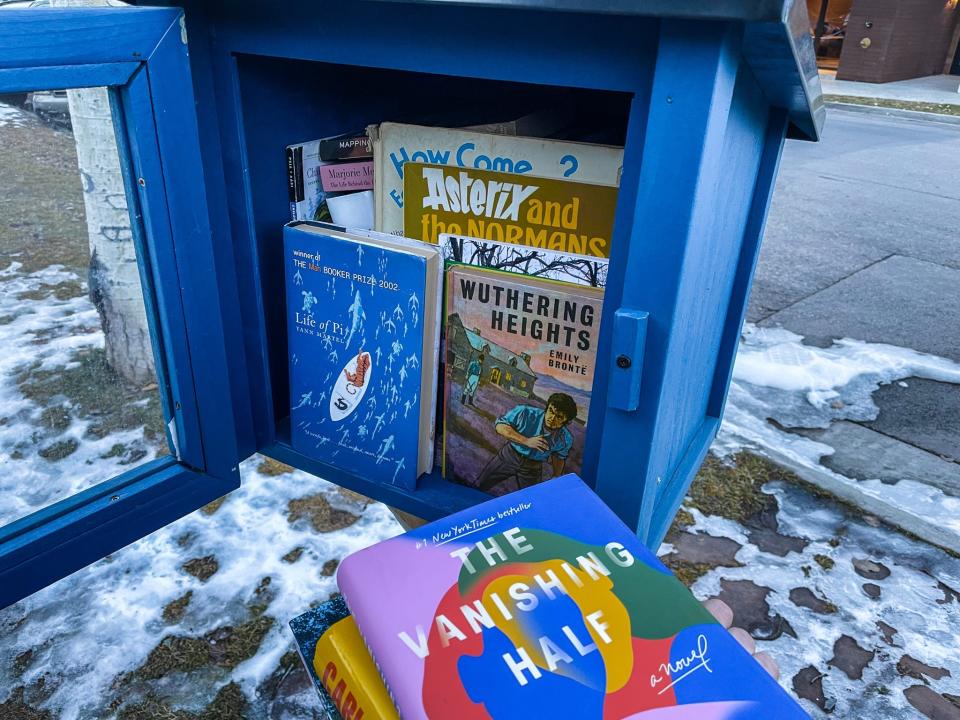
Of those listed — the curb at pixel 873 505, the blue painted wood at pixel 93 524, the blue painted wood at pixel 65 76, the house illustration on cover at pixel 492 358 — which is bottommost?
the curb at pixel 873 505

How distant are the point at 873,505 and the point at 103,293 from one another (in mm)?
1924

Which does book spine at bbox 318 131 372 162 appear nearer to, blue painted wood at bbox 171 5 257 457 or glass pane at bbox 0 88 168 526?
blue painted wood at bbox 171 5 257 457

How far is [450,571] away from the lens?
694 mm

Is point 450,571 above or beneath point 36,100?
beneath

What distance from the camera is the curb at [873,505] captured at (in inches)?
74.4

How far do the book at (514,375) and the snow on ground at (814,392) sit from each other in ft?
4.59

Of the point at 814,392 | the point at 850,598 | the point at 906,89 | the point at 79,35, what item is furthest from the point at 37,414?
the point at 906,89

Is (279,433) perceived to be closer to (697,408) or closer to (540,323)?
(540,323)

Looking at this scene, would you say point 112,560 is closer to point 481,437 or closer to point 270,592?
point 270,592

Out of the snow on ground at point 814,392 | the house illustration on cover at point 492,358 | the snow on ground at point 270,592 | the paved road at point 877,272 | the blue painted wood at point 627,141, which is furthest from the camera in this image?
the paved road at point 877,272

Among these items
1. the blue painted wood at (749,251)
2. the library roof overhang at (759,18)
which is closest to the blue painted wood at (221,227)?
the library roof overhang at (759,18)

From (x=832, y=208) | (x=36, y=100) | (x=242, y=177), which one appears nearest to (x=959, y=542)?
(x=242, y=177)

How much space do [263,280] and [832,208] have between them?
480 centimetres

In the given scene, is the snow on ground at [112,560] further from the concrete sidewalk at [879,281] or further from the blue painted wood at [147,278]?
the concrete sidewalk at [879,281]
